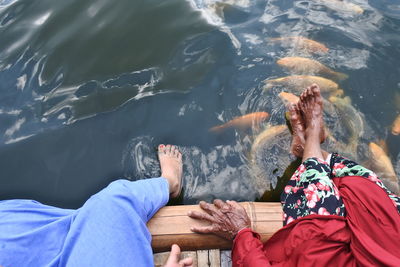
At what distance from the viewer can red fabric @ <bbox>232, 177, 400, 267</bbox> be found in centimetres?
183

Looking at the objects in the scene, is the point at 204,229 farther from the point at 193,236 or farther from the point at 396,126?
the point at 396,126

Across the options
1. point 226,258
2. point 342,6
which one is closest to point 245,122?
point 226,258

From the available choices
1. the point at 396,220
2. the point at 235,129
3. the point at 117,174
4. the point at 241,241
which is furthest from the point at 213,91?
the point at 396,220

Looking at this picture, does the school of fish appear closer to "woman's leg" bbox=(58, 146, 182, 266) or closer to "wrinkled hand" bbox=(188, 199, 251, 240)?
"wrinkled hand" bbox=(188, 199, 251, 240)

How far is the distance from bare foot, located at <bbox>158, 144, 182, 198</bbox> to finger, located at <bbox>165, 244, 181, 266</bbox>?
2.04 feet

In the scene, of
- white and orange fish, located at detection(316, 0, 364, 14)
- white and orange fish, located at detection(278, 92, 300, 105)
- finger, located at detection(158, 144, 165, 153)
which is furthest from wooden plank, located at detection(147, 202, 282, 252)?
white and orange fish, located at detection(316, 0, 364, 14)

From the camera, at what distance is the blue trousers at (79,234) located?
1.76 m

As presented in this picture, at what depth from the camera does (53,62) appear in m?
3.86

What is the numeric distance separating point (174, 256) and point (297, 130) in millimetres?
1655

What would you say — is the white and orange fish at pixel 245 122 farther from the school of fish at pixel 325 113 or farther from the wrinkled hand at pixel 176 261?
the wrinkled hand at pixel 176 261

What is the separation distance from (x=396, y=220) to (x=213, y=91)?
86.6 inches

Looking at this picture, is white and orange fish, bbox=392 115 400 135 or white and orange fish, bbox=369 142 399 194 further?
white and orange fish, bbox=392 115 400 135

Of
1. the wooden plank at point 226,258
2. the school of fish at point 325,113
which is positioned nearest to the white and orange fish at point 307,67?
the school of fish at point 325,113

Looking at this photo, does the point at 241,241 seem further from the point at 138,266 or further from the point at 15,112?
the point at 15,112
